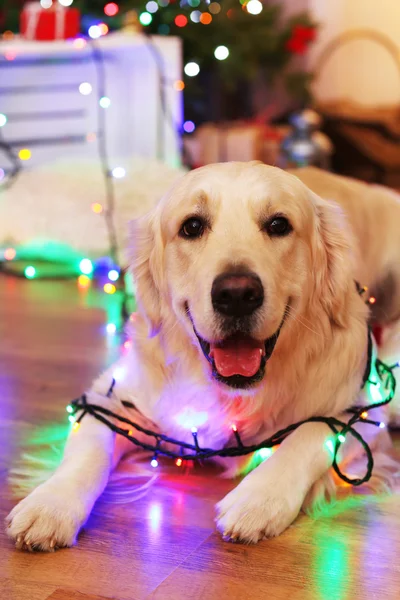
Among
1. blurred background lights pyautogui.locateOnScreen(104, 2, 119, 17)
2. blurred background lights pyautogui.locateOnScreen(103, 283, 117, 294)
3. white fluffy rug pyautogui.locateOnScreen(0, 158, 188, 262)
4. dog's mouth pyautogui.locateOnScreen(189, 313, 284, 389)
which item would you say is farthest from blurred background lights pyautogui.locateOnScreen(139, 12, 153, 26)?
dog's mouth pyautogui.locateOnScreen(189, 313, 284, 389)

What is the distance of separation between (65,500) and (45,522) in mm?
68

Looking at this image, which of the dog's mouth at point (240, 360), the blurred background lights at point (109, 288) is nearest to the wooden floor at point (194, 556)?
the dog's mouth at point (240, 360)

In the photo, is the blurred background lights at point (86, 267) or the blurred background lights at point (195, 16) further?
the blurred background lights at point (195, 16)

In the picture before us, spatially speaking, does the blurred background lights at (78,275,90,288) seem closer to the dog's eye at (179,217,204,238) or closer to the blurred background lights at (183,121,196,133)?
the dog's eye at (179,217,204,238)

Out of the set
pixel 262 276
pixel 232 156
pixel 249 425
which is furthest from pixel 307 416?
pixel 232 156

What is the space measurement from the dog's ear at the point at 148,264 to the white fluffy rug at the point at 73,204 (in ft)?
7.46

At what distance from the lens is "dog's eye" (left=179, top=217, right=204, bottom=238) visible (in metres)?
1.59

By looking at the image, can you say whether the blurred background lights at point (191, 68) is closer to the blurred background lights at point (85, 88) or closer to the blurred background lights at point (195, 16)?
the blurred background lights at point (195, 16)

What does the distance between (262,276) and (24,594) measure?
692 millimetres

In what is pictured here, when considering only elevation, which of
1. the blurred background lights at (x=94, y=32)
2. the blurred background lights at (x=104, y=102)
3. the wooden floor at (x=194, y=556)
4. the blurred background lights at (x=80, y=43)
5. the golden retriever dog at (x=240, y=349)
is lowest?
the wooden floor at (x=194, y=556)

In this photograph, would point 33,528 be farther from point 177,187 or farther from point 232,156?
point 232,156

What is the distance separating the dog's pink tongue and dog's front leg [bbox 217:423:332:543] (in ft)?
0.61

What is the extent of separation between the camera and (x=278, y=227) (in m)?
1.58

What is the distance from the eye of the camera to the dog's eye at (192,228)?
5.22ft
